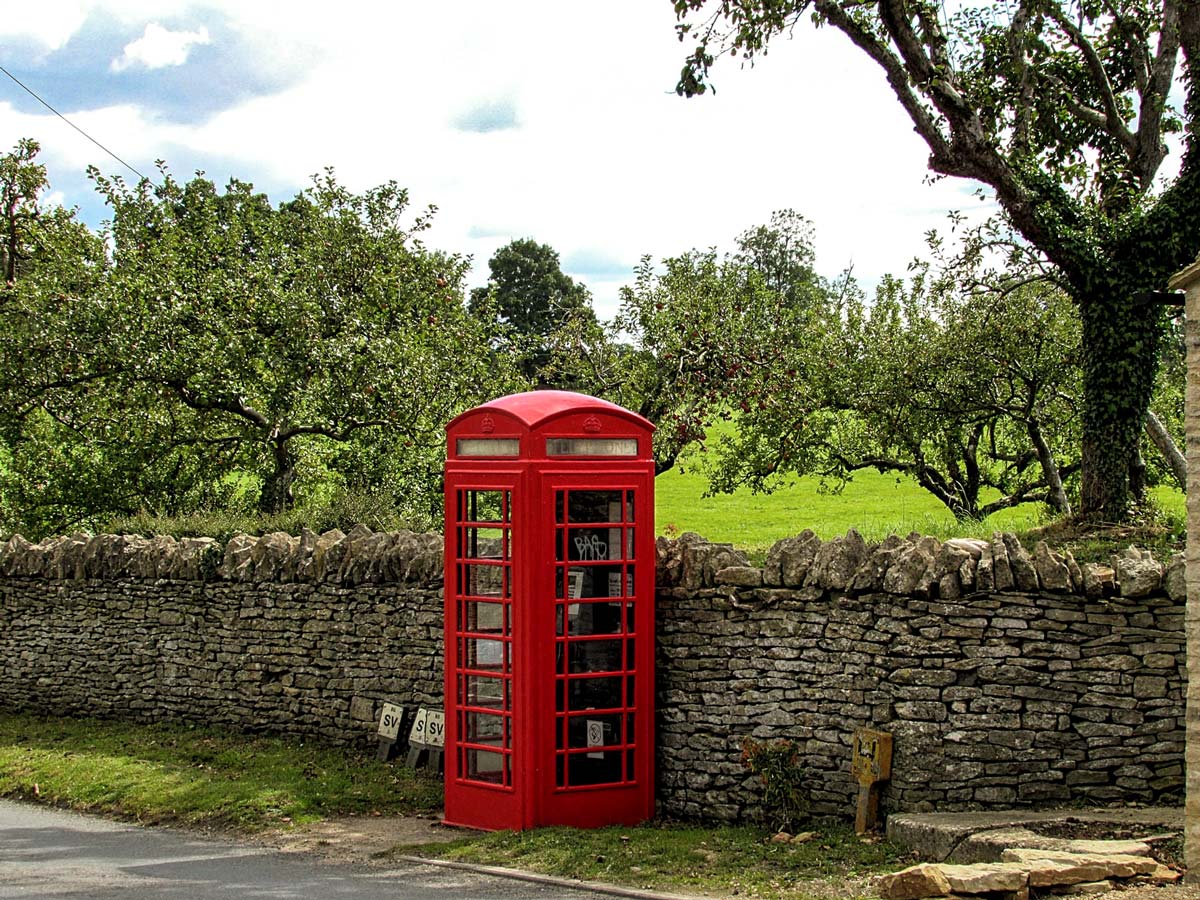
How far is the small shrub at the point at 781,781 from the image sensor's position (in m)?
8.38

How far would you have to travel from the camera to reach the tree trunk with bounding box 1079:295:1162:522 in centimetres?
1197

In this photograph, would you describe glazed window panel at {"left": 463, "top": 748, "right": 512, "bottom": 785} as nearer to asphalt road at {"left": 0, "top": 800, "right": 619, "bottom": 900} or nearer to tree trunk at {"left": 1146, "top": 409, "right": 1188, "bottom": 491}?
asphalt road at {"left": 0, "top": 800, "right": 619, "bottom": 900}

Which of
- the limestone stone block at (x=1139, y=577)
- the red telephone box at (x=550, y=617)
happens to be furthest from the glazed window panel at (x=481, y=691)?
the limestone stone block at (x=1139, y=577)

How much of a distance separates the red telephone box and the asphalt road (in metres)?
1.01

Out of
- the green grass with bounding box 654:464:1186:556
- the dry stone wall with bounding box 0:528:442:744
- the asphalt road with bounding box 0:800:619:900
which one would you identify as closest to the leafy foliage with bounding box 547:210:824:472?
the green grass with bounding box 654:464:1186:556

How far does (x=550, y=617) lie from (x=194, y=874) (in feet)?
8.78

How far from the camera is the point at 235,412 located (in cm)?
1579

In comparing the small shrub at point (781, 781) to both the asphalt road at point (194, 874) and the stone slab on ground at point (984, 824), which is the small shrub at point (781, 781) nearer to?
the stone slab on ground at point (984, 824)

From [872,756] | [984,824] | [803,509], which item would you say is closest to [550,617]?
[872,756]

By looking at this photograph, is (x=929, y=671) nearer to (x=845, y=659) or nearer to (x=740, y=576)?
(x=845, y=659)

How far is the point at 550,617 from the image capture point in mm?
8391

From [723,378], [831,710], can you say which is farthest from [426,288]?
[831,710]

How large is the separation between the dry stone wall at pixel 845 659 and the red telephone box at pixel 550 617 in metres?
0.45

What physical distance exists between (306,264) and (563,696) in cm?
1005
